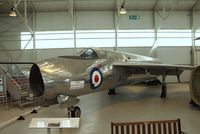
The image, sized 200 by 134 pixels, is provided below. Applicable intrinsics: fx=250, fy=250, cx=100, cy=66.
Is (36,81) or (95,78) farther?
(95,78)

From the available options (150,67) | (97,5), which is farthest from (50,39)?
(150,67)

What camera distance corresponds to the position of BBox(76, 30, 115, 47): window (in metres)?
18.5

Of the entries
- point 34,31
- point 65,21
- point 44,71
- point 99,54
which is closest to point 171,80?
point 65,21

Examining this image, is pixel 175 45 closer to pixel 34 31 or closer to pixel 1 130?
pixel 34 31

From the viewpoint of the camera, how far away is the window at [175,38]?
62.2ft

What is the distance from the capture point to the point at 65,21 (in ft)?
60.6

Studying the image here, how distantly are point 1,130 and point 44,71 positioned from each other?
172 cm

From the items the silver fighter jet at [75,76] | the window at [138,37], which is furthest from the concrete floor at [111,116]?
the window at [138,37]

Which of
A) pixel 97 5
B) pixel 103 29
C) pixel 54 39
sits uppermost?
pixel 97 5

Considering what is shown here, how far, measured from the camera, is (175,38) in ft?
62.8

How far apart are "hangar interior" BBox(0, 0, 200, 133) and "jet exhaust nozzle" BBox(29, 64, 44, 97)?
11.9m

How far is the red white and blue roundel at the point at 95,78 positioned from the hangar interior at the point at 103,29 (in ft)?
35.5

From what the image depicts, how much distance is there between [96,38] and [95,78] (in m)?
11.7

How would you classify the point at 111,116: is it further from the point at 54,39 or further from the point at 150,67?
the point at 54,39
